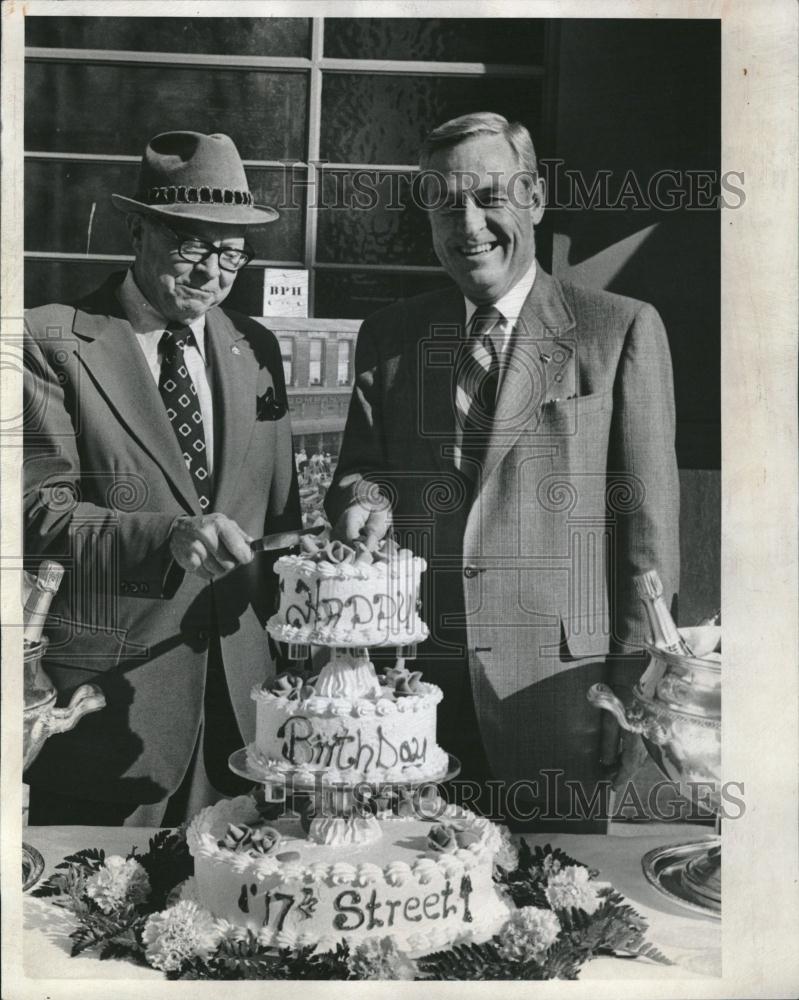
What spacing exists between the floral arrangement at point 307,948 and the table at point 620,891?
Answer: 0.04 meters

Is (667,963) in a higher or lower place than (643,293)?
lower

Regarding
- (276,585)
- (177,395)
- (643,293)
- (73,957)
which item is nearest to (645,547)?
(643,293)

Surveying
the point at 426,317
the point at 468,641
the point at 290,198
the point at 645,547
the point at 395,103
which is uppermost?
the point at 395,103

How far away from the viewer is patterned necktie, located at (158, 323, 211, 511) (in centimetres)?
430

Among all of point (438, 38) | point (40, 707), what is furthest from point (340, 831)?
point (438, 38)

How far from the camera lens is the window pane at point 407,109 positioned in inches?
171

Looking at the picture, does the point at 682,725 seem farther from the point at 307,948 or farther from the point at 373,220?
the point at 373,220

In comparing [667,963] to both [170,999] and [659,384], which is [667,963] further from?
[659,384]

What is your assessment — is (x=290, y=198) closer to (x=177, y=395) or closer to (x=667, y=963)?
(x=177, y=395)

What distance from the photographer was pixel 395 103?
435 centimetres

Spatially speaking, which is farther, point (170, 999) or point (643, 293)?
point (643, 293)

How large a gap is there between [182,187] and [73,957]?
9.07 feet

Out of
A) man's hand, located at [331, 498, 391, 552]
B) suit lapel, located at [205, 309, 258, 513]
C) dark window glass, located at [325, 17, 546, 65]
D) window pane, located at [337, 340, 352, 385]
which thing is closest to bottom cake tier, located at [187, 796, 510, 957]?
man's hand, located at [331, 498, 391, 552]

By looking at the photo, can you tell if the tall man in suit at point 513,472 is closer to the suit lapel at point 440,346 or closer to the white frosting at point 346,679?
the suit lapel at point 440,346
